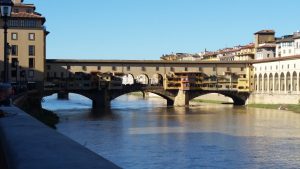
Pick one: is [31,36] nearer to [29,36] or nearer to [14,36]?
[29,36]

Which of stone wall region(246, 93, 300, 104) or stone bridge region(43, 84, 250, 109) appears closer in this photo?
stone wall region(246, 93, 300, 104)

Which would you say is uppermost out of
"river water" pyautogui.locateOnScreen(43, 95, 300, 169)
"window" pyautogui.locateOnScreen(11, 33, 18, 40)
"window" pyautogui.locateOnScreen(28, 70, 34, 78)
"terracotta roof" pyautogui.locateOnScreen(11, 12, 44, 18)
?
"terracotta roof" pyautogui.locateOnScreen(11, 12, 44, 18)

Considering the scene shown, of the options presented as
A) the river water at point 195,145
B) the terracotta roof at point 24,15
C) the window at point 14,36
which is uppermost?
the terracotta roof at point 24,15

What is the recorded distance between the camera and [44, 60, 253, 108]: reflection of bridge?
261ft

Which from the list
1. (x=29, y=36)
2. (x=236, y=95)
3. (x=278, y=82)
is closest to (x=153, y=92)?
(x=236, y=95)

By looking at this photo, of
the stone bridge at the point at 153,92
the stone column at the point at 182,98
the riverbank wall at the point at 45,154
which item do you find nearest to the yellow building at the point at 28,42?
the stone bridge at the point at 153,92

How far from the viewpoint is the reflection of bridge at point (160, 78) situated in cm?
7962

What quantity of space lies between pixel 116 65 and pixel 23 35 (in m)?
16.7

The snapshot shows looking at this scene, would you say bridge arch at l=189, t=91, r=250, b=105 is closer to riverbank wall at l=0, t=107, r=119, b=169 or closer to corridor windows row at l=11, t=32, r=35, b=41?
corridor windows row at l=11, t=32, r=35, b=41

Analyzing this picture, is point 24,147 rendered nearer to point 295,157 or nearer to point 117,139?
point 295,157

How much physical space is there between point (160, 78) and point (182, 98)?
282 inches

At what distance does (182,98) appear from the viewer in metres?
84.8

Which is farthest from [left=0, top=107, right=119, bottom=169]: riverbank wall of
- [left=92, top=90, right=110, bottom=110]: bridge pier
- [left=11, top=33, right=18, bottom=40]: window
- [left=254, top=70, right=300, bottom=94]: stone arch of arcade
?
[left=254, top=70, right=300, bottom=94]: stone arch of arcade

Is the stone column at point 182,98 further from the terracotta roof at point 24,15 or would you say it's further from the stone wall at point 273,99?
the terracotta roof at point 24,15
